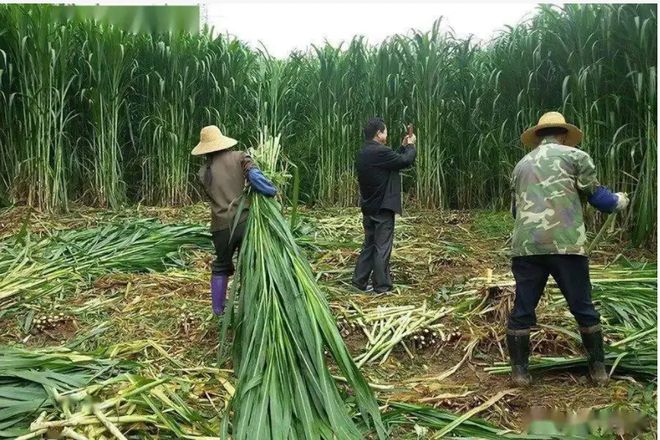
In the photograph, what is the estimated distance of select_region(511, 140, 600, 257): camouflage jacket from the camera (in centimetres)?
271

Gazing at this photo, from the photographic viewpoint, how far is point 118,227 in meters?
5.52

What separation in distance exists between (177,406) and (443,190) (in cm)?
576

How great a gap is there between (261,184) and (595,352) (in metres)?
1.94

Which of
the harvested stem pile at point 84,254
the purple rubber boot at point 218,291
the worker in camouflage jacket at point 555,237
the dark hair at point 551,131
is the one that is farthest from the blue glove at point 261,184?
the harvested stem pile at point 84,254

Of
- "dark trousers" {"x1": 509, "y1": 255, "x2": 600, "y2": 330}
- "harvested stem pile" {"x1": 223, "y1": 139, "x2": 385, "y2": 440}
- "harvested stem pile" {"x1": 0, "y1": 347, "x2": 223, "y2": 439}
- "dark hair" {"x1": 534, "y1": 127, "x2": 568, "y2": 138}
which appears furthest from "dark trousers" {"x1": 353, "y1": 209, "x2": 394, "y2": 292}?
"harvested stem pile" {"x1": 0, "y1": 347, "x2": 223, "y2": 439}

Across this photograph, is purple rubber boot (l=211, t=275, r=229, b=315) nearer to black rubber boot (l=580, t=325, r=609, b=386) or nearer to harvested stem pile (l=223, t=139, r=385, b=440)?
harvested stem pile (l=223, t=139, r=385, b=440)

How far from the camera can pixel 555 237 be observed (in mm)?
2705

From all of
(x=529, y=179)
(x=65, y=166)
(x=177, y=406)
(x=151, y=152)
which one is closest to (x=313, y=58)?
(x=151, y=152)

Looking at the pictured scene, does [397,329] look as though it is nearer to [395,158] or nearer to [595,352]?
[595,352]

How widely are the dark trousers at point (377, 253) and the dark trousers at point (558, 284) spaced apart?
1518 millimetres

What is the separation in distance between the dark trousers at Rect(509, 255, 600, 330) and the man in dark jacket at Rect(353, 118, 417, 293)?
5.02 ft

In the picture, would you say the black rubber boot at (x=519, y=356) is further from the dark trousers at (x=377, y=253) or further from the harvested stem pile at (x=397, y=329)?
the dark trousers at (x=377, y=253)

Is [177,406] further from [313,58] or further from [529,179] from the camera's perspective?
[313,58]

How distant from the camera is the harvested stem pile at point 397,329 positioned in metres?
3.22
